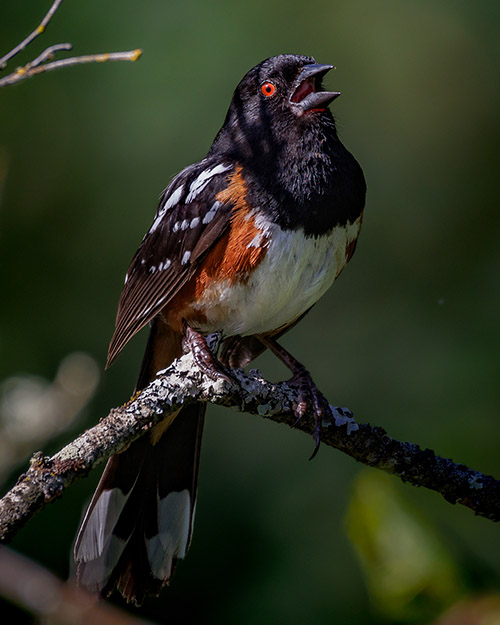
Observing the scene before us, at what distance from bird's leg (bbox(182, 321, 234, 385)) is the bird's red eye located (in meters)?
0.80

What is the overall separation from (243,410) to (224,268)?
477mm

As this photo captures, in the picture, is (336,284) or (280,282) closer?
(280,282)

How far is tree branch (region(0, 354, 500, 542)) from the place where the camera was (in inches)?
61.6

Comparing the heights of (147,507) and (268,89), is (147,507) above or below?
below

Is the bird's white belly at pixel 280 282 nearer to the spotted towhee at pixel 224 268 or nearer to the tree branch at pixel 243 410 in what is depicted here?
the spotted towhee at pixel 224 268

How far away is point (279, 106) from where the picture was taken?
104 inches

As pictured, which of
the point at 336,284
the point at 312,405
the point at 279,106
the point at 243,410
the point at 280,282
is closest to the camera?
the point at 243,410

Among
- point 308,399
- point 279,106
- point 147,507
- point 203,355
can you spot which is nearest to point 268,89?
point 279,106

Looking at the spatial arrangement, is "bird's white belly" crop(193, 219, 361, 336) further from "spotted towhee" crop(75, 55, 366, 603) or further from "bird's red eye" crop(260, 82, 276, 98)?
"bird's red eye" crop(260, 82, 276, 98)

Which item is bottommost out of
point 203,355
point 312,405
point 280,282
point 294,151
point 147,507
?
point 147,507

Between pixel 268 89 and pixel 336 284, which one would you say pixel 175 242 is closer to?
pixel 268 89

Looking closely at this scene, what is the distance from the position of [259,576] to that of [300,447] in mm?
861

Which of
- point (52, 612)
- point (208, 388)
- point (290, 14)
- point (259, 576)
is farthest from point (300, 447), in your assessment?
point (52, 612)

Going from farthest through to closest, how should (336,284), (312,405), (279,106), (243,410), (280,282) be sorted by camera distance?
(336,284) < (279,106) < (280,282) < (312,405) < (243,410)
